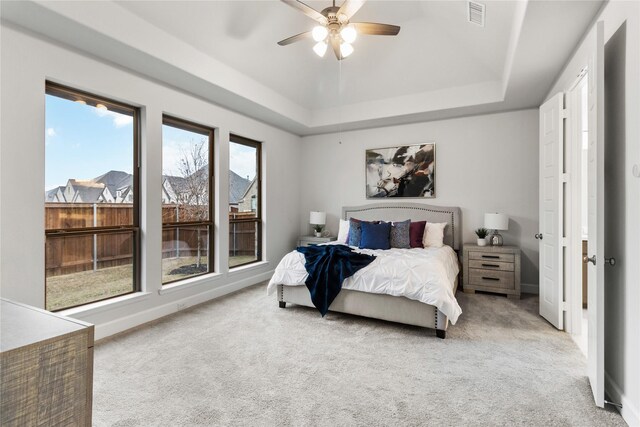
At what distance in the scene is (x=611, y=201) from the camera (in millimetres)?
2086

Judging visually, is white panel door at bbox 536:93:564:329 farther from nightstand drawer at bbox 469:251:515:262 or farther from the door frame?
nightstand drawer at bbox 469:251:515:262

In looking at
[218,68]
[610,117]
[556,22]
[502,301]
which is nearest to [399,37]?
[556,22]

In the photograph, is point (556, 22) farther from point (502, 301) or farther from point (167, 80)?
point (167, 80)

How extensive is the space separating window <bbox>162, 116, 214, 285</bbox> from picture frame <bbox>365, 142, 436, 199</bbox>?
109 inches

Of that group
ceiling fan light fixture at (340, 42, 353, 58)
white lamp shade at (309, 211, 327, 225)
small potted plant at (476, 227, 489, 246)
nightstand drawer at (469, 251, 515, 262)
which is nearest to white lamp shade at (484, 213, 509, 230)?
small potted plant at (476, 227, 489, 246)

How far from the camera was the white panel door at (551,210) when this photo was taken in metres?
3.11

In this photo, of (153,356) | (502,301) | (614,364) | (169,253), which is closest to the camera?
(614,364)

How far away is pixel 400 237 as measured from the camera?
449 centimetres

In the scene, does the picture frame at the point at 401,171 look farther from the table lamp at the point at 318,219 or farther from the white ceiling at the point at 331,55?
the table lamp at the point at 318,219

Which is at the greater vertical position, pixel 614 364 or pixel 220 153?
pixel 220 153

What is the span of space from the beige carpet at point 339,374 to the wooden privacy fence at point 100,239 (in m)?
0.81

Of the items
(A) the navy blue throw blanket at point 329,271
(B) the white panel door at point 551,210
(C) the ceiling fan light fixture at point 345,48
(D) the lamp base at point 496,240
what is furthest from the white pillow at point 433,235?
(C) the ceiling fan light fixture at point 345,48

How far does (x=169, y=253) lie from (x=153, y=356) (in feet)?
4.83

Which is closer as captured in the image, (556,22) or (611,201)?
(611,201)
